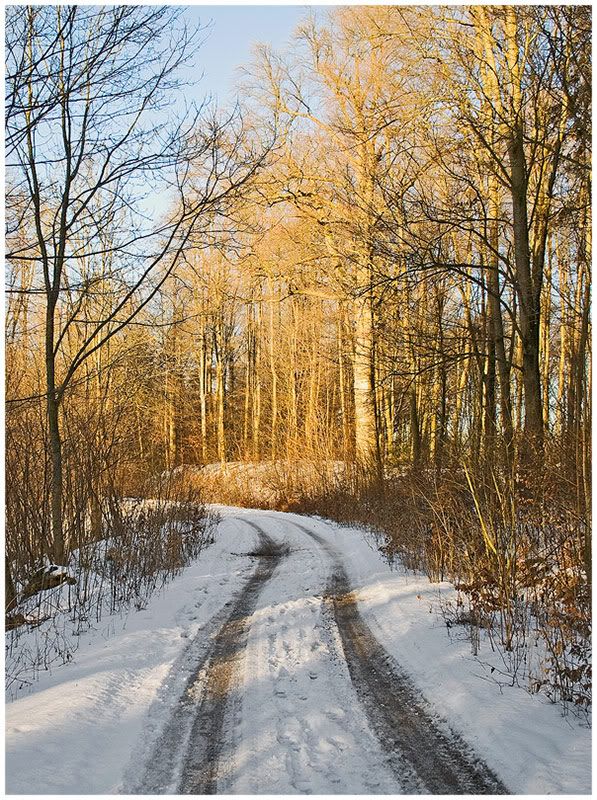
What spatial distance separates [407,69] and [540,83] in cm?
354

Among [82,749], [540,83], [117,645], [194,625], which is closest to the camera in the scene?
[82,749]

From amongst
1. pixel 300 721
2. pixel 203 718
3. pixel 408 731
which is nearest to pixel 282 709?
pixel 300 721

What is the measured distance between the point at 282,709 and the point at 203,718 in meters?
0.57

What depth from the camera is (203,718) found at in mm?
4492

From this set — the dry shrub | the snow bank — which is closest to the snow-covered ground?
the snow bank

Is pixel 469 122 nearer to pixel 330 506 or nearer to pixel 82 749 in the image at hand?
pixel 82 749

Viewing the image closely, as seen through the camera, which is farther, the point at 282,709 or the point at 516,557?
the point at 516,557

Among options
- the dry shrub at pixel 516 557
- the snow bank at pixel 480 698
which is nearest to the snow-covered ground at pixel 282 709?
the snow bank at pixel 480 698

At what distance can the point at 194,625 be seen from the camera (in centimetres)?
685

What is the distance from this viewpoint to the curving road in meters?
3.62

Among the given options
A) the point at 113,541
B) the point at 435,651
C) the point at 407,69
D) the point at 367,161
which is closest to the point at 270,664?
the point at 435,651

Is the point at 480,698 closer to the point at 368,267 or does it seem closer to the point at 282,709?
the point at 282,709

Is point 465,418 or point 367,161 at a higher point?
point 367,161

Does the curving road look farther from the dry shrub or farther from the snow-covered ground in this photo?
the dry shrub
